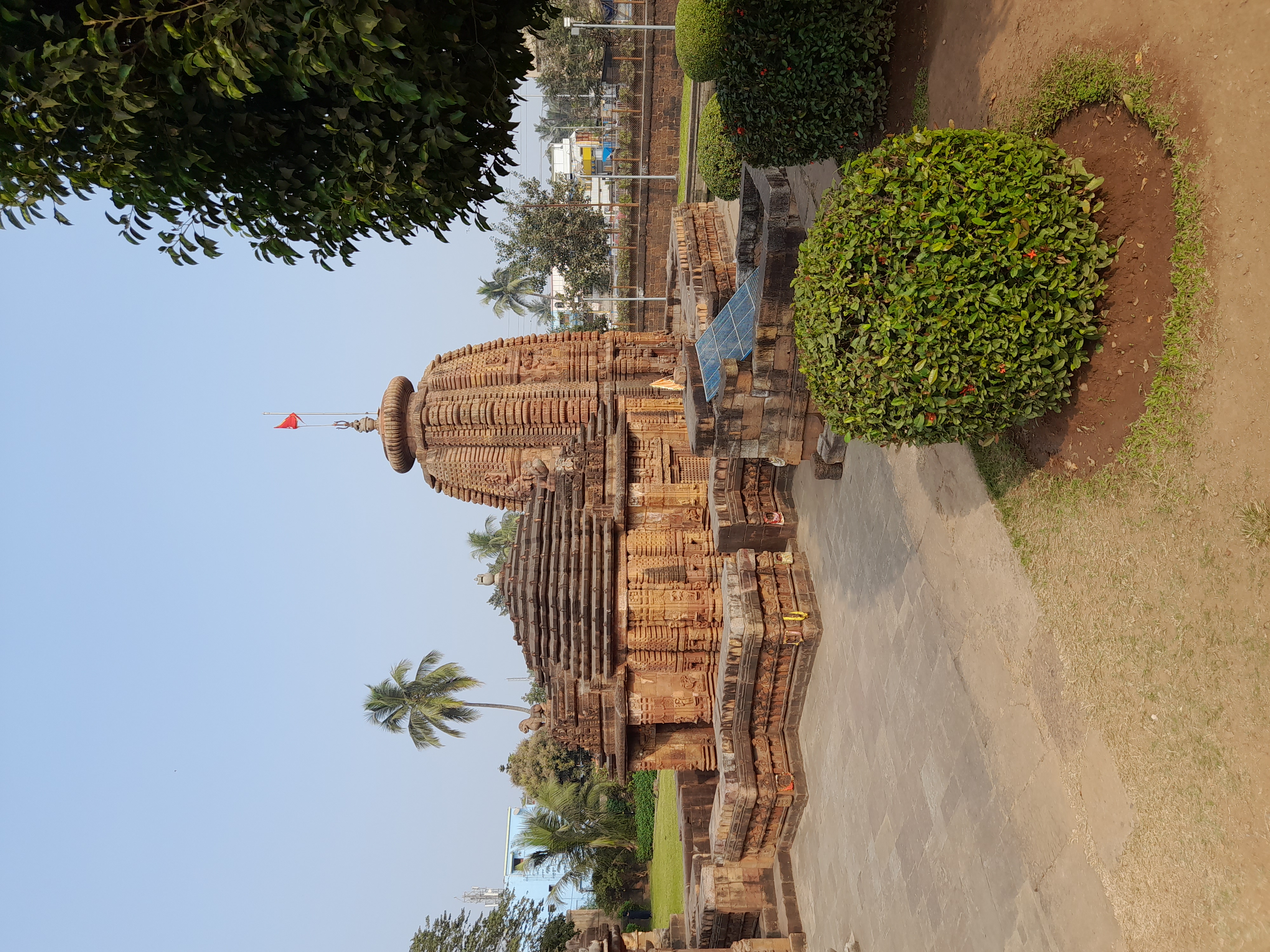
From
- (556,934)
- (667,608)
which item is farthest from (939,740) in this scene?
(556,934)

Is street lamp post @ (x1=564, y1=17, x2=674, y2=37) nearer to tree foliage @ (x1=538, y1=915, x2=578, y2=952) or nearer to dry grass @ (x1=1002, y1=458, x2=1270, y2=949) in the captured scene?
dry grass @ (x1=1002, y1=458, x2=1270, y2=949)

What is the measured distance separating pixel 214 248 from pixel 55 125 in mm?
1488

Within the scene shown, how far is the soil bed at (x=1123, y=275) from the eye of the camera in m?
4.80

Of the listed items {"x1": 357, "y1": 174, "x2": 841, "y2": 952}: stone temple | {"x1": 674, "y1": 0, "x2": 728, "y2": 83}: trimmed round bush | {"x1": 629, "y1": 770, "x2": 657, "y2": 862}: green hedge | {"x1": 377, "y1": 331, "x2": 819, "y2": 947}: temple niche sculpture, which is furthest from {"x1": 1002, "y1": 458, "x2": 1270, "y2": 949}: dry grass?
{"x1": 629, "y1": 770, "x2": 657, "y2": 862}: green hedge

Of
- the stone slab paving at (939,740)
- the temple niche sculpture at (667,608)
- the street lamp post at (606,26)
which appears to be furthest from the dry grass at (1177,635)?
the street lamp post at (606,26)

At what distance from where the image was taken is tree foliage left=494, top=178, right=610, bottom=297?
3067 centimetres

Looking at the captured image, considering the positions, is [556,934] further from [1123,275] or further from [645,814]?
[1123,275]

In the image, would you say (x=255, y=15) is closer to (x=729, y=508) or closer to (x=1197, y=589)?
(x=1197, y=589)

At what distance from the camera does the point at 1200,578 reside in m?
4.52

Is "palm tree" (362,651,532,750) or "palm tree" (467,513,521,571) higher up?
"palm tree" (467,513,521,571)

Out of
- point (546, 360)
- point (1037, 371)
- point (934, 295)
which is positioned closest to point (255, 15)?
point (934, 295)

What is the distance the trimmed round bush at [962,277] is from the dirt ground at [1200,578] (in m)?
0.52

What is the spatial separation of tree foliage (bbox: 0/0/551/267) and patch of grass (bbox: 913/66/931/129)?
360cm

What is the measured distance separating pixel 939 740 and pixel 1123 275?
4748mm
